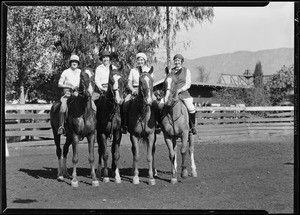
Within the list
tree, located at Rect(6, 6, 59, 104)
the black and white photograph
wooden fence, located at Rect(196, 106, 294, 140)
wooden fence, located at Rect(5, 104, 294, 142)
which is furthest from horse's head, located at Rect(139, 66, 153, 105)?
wooden fence, located at Rect(196, 106, 294, 140)

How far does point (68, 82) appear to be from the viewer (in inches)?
384

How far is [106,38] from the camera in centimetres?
1288

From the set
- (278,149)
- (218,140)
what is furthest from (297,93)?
(218,140)

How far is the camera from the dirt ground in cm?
721

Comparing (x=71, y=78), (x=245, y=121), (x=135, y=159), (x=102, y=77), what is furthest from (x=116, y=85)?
(x=245, y=121)

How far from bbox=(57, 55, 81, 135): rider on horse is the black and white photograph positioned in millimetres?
24

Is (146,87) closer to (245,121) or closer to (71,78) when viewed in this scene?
(71,78)

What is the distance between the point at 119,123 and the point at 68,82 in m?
1.49

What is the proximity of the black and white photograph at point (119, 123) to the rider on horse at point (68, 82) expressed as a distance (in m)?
0.02

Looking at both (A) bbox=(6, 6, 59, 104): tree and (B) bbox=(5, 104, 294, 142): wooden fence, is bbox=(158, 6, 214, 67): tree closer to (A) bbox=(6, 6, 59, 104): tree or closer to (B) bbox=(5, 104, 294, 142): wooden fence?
(A) bbox=(6, 6, 59, 104): tree

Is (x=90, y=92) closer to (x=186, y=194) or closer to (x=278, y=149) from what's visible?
(x=186, y=194)

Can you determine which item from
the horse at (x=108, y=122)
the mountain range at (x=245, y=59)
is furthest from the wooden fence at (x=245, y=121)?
the horse at (x=108, y=122)

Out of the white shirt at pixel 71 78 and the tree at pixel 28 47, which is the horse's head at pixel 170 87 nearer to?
the white shirt at pixel 71 78

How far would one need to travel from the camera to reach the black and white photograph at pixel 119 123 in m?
7.04
